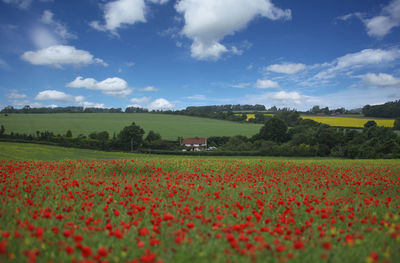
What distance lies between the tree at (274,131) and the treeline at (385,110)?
132 ft

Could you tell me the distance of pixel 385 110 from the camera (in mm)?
81625

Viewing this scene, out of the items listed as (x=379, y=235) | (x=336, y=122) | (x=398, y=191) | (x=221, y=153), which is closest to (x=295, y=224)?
(x=379, y=235)

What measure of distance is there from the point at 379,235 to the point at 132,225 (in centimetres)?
475

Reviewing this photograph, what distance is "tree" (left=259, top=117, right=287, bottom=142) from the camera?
233 feet

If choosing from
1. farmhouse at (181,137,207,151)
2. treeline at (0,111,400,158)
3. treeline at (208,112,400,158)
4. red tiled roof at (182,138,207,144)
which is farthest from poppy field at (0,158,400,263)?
red tiled roof at (182,138,207,144)

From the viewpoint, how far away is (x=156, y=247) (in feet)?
12.6

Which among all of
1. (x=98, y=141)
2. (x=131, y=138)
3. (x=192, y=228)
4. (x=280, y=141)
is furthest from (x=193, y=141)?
(x=192, y=228)

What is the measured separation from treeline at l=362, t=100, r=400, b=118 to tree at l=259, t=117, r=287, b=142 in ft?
132

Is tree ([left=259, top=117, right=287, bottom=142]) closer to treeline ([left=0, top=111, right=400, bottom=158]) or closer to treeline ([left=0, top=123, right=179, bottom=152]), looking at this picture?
treeline ([left=0, top=111, right=400, bottom=158])

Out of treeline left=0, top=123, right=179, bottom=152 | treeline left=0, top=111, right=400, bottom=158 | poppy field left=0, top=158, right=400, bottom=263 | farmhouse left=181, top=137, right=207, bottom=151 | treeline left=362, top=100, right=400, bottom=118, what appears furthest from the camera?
treeline left=362, top=100, right=400, bottom=118

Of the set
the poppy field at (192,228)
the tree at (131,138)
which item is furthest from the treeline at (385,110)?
the poppy field at (192,228)

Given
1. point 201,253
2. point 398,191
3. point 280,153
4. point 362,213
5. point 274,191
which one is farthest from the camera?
point 280,153

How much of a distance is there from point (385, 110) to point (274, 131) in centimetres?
4440

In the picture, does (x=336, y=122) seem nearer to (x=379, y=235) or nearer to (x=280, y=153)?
(x=280, y=153)
